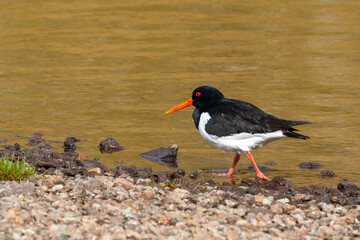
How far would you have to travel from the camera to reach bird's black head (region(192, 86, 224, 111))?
10.8 m

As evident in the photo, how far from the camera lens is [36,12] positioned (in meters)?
28.5

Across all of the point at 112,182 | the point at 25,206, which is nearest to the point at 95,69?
the point at 112,182

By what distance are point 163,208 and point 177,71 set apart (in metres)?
10.9

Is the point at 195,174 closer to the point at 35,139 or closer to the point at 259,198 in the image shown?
the point at 259,198

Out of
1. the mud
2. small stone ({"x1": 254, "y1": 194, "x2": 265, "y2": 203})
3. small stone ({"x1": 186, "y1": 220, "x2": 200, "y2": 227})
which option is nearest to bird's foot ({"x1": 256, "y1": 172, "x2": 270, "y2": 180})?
the mud

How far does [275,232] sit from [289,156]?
4.53 metres

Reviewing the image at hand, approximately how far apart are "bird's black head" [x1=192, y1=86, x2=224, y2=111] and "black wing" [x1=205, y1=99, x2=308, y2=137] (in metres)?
0.42

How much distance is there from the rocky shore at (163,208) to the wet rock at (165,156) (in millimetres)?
1374

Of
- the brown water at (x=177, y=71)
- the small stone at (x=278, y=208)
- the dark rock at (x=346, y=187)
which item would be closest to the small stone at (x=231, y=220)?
the small stone at (x=278, y=208)

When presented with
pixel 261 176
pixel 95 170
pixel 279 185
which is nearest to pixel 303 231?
pixel 279 185

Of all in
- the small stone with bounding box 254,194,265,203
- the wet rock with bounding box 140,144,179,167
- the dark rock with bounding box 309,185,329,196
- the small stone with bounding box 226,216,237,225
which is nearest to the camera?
the small stone with bounding box 226,216,237,225

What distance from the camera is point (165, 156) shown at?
11.2m

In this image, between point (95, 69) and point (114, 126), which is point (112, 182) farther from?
point (95, 69)

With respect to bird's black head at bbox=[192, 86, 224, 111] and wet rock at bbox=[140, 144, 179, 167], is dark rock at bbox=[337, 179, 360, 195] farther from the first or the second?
wet rock at bbox=[140, 144, 179, 167]
